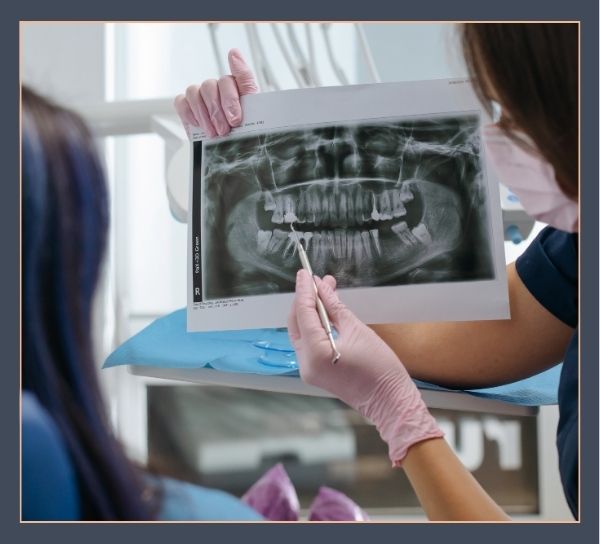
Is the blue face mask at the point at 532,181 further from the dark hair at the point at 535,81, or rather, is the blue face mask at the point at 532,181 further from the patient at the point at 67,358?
the patient at the point at 67,358

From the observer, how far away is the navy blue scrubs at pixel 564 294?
124cm

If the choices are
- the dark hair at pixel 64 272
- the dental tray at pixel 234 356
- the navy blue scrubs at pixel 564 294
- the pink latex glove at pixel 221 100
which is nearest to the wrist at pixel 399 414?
the dental tray at pixel 234 356

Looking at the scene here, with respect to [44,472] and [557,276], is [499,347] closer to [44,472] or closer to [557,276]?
[557,276]

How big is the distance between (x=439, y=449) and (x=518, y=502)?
40 cm

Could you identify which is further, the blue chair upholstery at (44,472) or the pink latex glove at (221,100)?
the pink latex glove at (221,100)

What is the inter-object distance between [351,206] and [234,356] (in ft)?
1.05

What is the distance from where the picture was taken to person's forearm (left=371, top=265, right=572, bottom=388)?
4.09 feet

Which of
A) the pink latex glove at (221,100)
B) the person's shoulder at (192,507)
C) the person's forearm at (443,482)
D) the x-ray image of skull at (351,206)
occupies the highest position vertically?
the pink latex glove at (221,100)

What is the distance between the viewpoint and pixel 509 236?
1.46 metres

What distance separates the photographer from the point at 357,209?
1246 millimetres

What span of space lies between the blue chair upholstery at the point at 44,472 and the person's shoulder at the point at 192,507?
0.14m

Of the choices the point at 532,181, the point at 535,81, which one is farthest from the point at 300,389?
the point at 535,81

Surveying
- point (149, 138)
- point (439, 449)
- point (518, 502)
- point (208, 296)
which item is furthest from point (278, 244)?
point (518, 502)

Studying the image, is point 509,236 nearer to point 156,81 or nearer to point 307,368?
point 307,368
